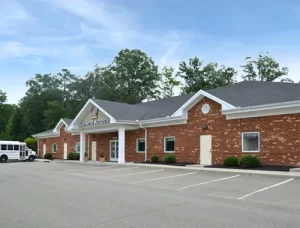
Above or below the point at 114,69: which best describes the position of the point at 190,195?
below

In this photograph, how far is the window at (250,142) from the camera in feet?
63.4

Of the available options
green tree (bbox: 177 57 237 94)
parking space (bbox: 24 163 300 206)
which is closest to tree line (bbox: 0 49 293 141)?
green tree (bbox: 177 57 237 94)

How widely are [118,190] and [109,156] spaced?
19.1m

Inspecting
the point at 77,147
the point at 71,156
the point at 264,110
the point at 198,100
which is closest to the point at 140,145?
the point at 198,100

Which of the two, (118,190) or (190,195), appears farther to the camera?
(118,190)

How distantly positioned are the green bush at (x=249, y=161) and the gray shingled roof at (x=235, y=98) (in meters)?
3.17

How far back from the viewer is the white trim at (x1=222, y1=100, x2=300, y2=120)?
17312 mm

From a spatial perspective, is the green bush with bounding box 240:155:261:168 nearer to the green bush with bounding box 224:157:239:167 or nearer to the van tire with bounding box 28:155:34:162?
the green bush with bounding box 224:157:239:167

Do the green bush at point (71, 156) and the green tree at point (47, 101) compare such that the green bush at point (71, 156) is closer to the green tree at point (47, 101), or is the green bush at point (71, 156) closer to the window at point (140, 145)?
the window at point (140, 145)

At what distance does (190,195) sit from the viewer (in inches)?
421

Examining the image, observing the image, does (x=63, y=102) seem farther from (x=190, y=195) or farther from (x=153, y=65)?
(x=190, y=195)

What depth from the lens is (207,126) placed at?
21.8 meters

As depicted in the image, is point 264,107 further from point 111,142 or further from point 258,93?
point 111,142

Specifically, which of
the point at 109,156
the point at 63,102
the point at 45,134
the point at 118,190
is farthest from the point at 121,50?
the point at 118,190
